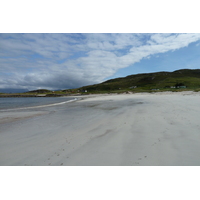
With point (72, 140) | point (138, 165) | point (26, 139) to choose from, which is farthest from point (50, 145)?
point (138, 165)

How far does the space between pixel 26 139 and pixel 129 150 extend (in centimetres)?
497

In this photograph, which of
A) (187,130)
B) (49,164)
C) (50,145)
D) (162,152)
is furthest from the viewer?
(187,130)

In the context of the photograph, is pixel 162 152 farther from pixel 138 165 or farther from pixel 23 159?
pixel 23 159

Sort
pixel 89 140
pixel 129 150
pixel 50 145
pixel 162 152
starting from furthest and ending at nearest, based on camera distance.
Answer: pixel 89 140
pixel 50 145
pixel 129 150
pixel 162 152

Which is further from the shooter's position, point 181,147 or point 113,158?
point 181,147

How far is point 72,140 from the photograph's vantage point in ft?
17.1
